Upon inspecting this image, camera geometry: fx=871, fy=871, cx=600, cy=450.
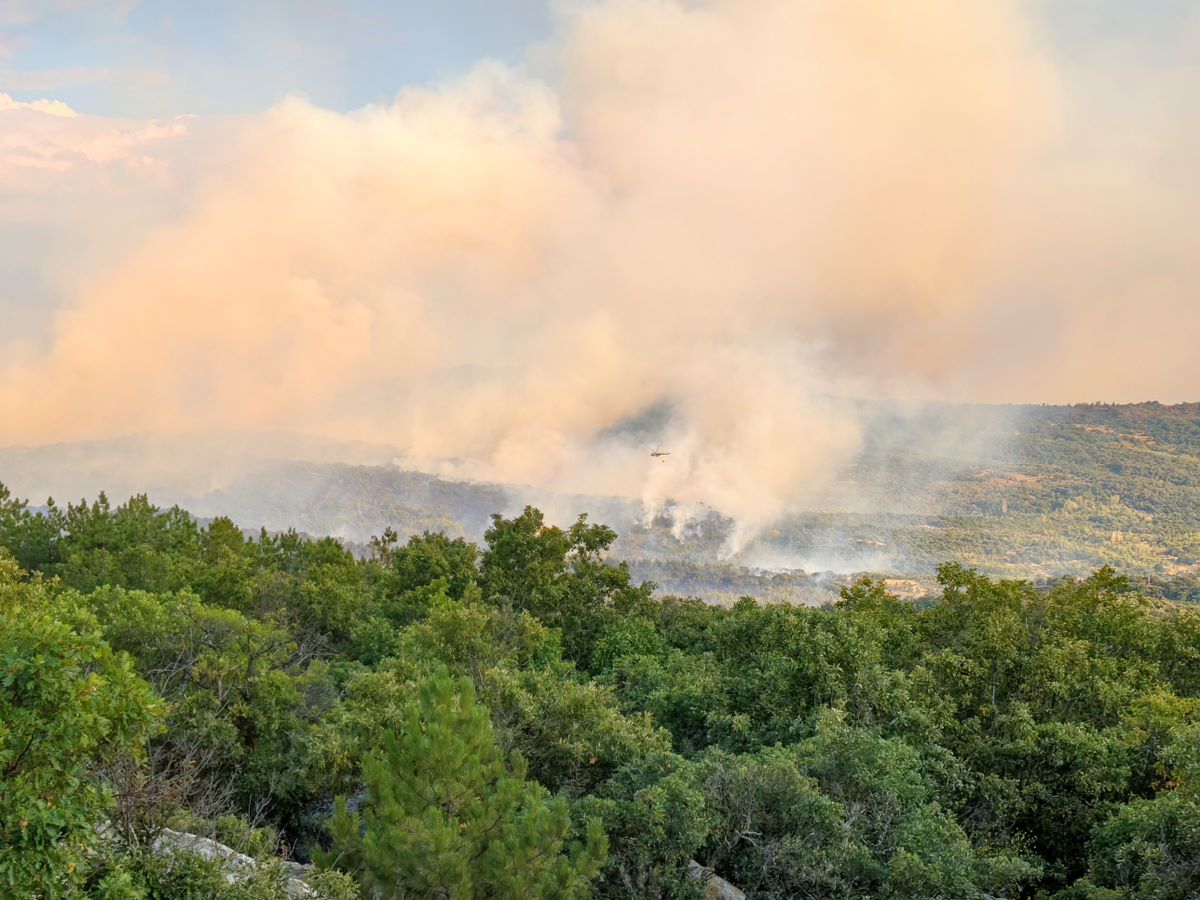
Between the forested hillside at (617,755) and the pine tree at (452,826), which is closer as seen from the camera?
the forested hillside at (617,755)

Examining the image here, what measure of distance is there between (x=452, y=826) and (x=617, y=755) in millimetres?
7040

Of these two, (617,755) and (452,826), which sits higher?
(452,826)

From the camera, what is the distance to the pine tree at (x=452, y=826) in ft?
47.2

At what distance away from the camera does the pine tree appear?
1438cm

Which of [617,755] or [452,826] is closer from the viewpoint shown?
[452,826]

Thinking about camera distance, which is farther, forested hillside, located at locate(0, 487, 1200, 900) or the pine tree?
the pine tree

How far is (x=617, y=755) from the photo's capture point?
21.0 metres

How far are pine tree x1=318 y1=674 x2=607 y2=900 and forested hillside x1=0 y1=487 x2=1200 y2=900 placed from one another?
5 centimetres

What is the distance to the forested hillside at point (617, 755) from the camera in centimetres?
1098

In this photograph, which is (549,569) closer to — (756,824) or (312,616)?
(312,616)

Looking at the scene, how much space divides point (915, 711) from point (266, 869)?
58.8 ft

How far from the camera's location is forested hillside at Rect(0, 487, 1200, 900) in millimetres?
10984

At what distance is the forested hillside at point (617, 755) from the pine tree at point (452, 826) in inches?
2.0

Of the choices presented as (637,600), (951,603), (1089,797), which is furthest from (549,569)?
(1089,797)
